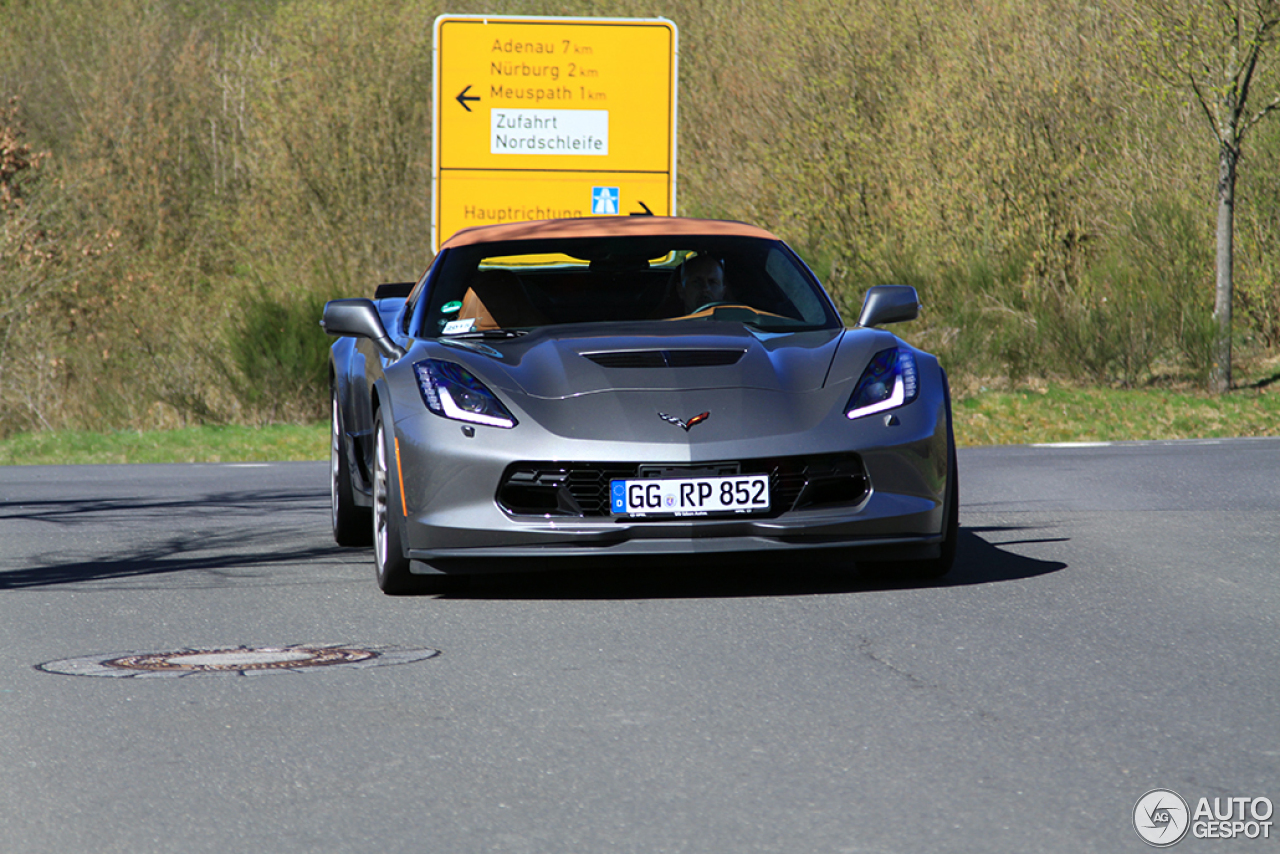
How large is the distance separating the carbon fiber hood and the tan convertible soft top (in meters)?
1.13

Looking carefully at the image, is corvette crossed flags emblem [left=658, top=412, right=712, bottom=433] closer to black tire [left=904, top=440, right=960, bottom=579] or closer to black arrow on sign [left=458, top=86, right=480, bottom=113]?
black tire [left=904, top=440, right=960, bottom=579]

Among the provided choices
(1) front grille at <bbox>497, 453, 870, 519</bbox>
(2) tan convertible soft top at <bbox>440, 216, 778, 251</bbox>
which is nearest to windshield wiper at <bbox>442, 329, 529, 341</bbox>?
(2) tan convertible soft top at <bbox>440, 216, 778, 251</bbox>

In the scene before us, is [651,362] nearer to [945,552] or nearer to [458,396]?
[458,396]

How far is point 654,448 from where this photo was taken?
623cm

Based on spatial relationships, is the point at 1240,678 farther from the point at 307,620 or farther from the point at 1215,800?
the point at 307,620

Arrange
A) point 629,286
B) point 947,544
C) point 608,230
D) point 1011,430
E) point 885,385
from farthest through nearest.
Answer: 1. point 1011,430
2. point 608,230
3. point 629,286
4. point 947,544
5. point 885,385

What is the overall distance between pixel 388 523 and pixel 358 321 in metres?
1.18

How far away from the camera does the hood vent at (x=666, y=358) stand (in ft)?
21.6

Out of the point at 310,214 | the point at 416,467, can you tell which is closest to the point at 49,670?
the point at 416,467

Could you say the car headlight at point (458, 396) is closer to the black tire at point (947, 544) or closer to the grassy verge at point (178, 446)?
the black tire at point (947, 544)

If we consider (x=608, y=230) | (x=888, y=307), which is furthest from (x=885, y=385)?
(x=608, y=230)

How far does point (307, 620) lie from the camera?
6.38m

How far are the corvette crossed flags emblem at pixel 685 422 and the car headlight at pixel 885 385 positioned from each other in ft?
1.77

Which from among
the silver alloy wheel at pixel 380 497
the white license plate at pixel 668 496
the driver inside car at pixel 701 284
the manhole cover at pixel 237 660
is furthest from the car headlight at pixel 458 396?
the driver inside car at pixel 701 284
